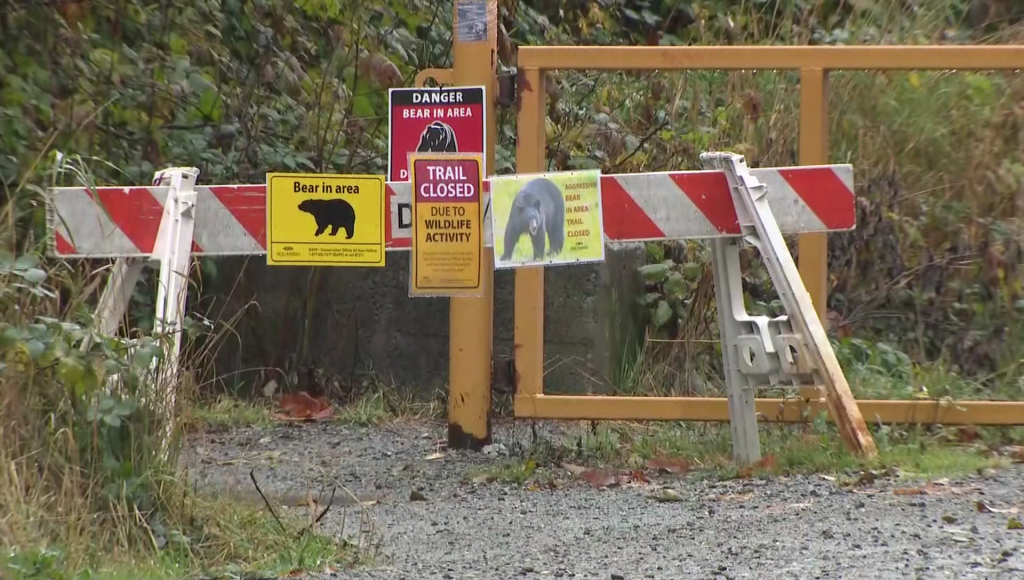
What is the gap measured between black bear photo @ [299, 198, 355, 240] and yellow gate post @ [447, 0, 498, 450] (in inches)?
28.7

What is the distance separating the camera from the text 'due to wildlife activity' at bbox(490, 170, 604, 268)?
232 inches

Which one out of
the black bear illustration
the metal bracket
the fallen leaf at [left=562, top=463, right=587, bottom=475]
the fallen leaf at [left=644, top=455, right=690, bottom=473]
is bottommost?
the fallen leaf at [left=562, top=463, right=587, bottom=475]

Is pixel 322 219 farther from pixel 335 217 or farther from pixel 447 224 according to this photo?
pixel 447 224

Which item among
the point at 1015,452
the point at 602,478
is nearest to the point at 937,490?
the point at 1015,452

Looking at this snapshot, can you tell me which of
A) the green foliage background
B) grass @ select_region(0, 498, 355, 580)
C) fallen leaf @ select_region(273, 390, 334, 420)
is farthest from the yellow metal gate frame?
grass @ select_region(0, 498, 355, 580)

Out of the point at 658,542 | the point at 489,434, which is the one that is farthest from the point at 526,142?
the point at 658,542

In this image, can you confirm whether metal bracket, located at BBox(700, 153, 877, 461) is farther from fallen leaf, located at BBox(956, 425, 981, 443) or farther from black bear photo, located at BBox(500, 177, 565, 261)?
fallen leaf, located at BBox(956, 425, 981, 443)

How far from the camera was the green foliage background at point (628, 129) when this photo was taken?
23.5 feet

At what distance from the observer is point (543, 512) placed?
5273mm

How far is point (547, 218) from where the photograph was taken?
5934 mm

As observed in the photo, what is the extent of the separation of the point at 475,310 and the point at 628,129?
2071mm

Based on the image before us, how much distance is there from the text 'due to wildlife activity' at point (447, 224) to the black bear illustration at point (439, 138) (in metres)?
0.32

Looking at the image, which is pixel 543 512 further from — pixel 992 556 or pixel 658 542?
pixel 992 556

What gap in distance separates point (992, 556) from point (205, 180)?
4.83 m
